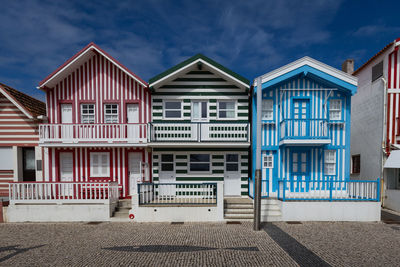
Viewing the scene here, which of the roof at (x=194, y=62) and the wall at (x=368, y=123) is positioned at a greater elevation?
the roof at (x=194, y=62)

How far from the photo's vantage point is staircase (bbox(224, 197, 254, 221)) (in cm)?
932

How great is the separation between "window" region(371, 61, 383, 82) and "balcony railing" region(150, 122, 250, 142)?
966cm

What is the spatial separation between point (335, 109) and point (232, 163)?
23.0 feet

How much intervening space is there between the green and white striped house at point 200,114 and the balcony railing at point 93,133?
1133 millimetres

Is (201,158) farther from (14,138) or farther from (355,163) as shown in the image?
(355,163)

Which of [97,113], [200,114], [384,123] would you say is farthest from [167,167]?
[384,123]

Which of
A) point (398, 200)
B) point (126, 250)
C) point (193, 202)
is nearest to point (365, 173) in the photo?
point (398, 200)

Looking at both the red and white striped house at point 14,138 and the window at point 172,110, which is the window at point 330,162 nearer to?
the window at point 172,110

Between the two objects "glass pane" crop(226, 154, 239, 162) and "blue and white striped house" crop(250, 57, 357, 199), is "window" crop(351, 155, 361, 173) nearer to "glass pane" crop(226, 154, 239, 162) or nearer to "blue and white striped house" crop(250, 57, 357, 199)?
"blue and white striped house" crop(250, 57, 357, 199)

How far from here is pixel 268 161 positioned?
11625 mm

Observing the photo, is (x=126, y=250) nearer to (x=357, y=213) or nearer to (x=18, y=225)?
(x=18, y=225)

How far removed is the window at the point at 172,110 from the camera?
466 inches

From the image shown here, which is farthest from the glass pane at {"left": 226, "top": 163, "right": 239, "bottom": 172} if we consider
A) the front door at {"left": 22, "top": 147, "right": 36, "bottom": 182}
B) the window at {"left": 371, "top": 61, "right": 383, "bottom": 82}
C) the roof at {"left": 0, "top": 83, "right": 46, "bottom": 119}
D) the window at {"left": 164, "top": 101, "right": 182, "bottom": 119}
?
the front door at {"left": 22, "top": 147, "right": 36, "bottom": 182}

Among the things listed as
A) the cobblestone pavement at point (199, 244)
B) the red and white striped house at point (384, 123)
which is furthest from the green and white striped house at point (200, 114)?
the red and white striped house at point (384, 123)
